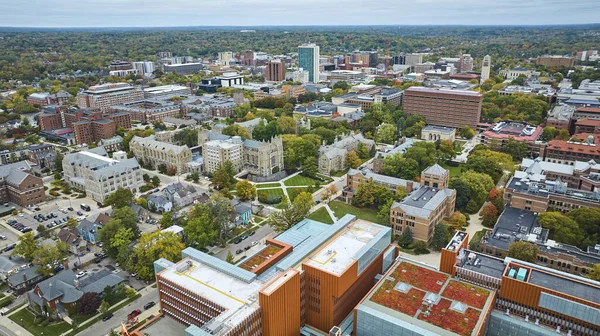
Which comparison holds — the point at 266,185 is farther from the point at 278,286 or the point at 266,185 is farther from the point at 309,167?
the point at 278,286

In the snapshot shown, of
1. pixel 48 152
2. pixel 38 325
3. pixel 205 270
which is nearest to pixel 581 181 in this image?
pixel 205 270

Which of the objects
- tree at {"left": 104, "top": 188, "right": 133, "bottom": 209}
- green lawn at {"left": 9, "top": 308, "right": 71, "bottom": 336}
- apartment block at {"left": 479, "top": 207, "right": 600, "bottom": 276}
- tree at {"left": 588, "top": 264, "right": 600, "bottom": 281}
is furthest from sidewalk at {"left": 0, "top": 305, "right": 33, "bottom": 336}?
tree at {"left": 588, "top": 264, "right": 600, "bottom": 281}

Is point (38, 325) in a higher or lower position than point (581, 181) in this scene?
lower

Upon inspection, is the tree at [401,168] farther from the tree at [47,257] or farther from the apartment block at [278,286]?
the tree at [47,257]

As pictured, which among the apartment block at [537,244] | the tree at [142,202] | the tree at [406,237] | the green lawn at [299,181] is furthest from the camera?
the green lawn at [299,181]

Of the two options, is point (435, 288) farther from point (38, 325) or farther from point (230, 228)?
point (38, 325)

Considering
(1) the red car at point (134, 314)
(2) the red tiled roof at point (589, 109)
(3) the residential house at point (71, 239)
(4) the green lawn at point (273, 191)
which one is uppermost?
(2) the red tiled roof at point (589, 109)

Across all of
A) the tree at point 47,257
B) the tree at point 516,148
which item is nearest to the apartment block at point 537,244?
the tree at point 516,148

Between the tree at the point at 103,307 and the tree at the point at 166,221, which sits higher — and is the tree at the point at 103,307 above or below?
below
